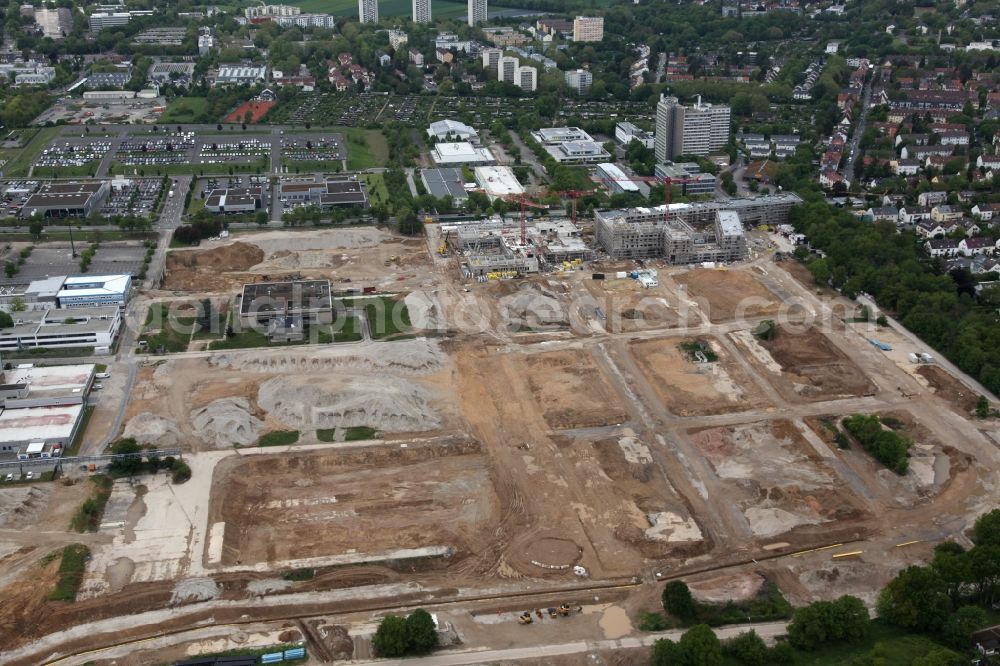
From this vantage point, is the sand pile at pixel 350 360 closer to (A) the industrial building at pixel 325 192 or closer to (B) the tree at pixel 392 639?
(B) the tree at pixel 392 639

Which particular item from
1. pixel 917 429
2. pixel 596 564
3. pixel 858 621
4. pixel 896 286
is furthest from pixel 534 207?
pixel 858 621

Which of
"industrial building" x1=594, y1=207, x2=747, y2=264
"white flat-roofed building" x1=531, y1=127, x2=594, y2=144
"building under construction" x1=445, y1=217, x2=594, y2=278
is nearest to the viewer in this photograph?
"building under construction" x1=445, y1=217, x2=594, y2=278

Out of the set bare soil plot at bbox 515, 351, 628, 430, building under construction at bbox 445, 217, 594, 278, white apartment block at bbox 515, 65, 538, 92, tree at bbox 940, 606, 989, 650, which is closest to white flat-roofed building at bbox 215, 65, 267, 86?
white apartment block at bbox 515, 65, 538, 92

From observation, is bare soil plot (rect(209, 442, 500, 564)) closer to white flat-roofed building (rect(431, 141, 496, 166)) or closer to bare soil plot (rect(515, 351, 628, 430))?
bare soil plot (rect(515, 351, 628, 430))

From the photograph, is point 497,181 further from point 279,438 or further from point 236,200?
point 279,438

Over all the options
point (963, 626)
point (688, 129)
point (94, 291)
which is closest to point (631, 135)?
point (688, 129)

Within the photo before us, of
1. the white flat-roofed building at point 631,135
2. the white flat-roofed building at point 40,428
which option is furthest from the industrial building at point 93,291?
the white flat-roofed building at point 631,135
